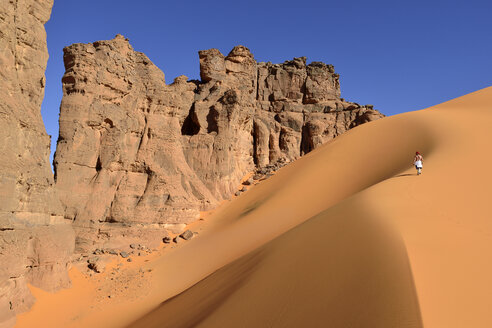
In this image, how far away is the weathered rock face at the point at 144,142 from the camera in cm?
1308

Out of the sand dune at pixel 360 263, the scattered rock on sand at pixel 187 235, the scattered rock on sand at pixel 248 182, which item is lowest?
the sand dune at pixel 360 263

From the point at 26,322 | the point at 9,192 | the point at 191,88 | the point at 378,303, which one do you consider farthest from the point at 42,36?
the point at 191,88

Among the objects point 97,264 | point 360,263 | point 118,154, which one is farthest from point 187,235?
point 360,263

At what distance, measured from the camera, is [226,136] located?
18.4 metres

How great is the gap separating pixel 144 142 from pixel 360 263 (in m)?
12.9

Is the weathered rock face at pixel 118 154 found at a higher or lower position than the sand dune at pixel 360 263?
higher

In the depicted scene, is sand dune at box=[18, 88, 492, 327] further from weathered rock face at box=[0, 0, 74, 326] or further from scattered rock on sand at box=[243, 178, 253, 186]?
scattered rock on sand at box=[243, 178, 253, 186]

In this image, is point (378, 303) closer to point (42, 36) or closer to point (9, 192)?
point (9, 192)

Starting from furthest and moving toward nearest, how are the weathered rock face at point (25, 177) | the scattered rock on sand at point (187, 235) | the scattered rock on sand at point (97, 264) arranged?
the scattered rock on sand at point (187, 235) → the scattered rock on sand at point (97, 264) → the weathered rock face at point (25, 177)

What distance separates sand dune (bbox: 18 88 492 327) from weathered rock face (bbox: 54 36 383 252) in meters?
2.87

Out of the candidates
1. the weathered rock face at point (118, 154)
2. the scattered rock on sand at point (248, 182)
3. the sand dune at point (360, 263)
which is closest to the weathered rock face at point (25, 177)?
the sand dune at point (360, 263)

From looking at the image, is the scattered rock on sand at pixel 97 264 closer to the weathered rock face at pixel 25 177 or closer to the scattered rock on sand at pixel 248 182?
the weathered rock face at pixel 25 177

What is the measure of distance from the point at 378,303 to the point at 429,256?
0.95 metres

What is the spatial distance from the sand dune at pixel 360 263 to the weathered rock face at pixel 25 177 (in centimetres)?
85
